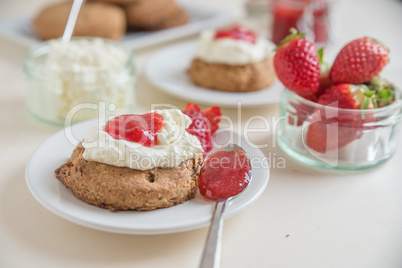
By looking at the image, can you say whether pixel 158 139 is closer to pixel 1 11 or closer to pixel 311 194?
pixel 311 194

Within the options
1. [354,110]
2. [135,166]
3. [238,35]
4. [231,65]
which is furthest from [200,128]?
[238,35]

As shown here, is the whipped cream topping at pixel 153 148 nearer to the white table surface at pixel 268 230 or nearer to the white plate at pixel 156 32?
the white table surface at pixel 268 230

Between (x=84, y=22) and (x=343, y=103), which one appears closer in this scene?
(x=343, y=103)

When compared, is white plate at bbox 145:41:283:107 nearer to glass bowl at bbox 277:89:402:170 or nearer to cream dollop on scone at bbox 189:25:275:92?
cream dollop on scone at bbox 189:25:275:92

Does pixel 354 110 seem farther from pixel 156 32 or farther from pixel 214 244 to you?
pixel 156 32

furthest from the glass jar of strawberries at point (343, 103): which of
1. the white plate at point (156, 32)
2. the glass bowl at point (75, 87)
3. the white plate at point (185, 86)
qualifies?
the white plate at point (156, 32)
